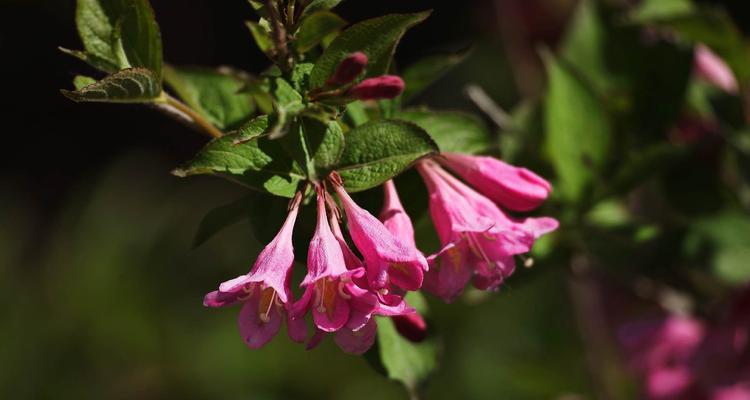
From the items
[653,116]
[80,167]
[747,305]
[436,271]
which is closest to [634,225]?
[653,116]

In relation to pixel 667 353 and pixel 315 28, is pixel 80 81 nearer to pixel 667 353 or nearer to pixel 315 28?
pixel 315 28

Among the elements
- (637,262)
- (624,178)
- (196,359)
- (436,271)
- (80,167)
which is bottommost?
(80,167)

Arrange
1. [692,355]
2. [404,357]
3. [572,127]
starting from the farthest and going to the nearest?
[692,355], [572,127], [404,357]

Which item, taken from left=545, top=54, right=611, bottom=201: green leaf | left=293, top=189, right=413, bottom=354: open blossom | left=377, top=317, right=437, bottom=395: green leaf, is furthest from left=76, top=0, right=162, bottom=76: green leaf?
left=545, top=54, right=611, bottom=201: green leaf

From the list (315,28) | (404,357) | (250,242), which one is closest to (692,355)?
(404,357)

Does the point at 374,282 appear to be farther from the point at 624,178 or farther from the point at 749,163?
the point at 749,163
